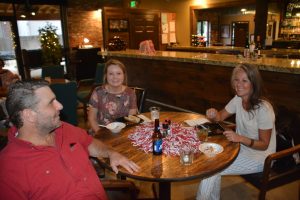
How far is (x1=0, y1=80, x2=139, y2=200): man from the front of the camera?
48.3 inches

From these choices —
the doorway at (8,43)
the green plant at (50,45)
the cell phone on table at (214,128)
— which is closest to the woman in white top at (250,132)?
the cell phone on table at (214,128)

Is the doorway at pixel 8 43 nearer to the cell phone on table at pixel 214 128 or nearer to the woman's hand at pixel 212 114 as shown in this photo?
the woman's hand at pixel 212 114

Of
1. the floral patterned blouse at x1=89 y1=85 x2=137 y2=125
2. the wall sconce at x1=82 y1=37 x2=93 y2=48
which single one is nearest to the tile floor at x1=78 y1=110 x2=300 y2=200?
the floral patterned blouse at x1=89 y1=85 x2=137 y2=125

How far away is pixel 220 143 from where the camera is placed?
1858 mm

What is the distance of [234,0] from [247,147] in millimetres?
6707

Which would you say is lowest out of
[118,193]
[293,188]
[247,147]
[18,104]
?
[293,188]

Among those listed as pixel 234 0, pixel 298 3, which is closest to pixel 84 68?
pixel 234 0

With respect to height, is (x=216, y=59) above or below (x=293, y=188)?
above

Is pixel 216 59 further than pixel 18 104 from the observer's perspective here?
Yes

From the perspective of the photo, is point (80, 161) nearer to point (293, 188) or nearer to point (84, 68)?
point (293, 188)

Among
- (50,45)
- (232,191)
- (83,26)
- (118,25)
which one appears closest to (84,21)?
(83,26)

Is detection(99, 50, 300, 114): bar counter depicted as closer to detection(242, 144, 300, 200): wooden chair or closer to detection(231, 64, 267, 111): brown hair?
detection(231, 64, 267, 111): brown hair

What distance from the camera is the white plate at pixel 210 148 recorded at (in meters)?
1.68

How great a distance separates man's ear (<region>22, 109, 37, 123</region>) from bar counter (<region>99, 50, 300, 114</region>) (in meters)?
2.52
